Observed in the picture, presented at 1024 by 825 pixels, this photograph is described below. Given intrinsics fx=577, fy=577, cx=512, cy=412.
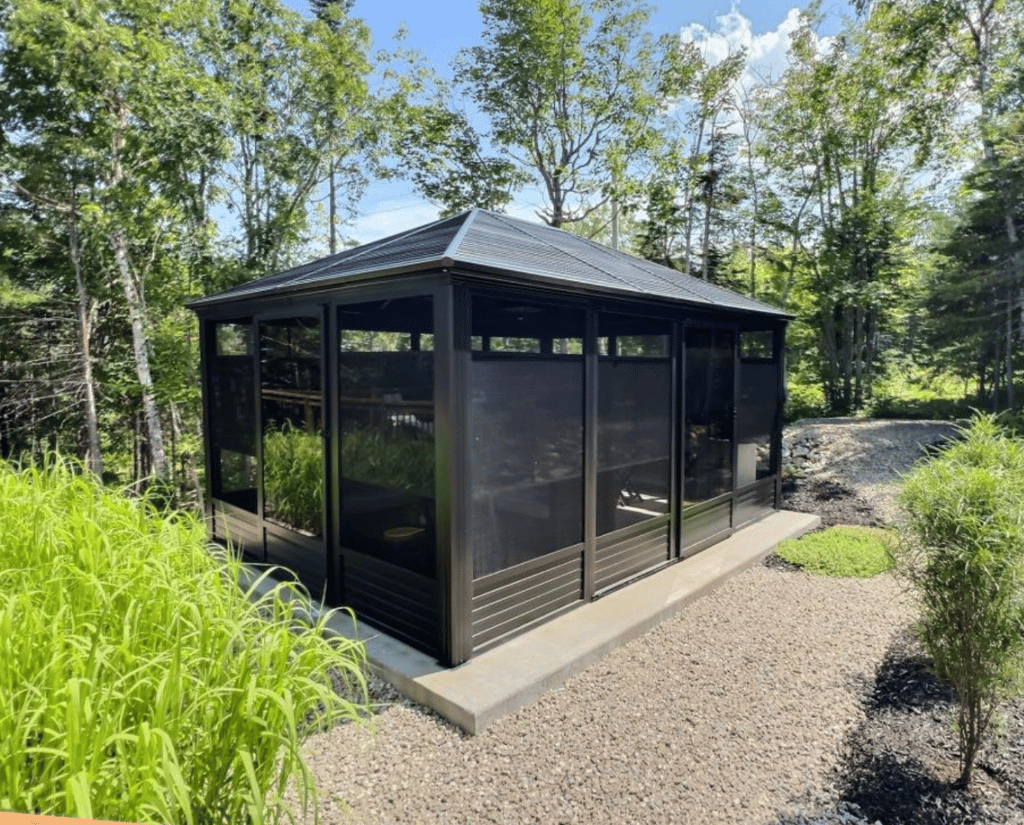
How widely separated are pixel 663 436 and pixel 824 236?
506 inches

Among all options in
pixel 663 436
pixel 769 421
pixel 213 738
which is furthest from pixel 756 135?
pixel 213 738

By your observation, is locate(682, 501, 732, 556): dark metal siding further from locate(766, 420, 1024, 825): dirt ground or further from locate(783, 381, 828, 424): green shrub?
locate(783, 381, 828, 424): green shrub

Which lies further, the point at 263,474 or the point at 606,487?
the point at 263,474

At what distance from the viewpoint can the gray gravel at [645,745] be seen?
7.89ft

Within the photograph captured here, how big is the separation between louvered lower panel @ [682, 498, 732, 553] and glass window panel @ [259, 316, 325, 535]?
3247 millimetres

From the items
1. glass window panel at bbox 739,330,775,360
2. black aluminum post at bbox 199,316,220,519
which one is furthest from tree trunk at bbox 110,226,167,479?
glass window panel at bbox 739,330,775,360

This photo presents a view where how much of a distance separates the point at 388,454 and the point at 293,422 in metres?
1.20

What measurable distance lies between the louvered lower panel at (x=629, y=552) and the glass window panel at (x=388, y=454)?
1396mm

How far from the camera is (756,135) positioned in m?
15.6

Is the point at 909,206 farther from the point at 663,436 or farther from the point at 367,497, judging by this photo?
the point at 367,497

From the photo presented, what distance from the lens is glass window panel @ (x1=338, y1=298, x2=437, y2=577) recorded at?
12.2 ft

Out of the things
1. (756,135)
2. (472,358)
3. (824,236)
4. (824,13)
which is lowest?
(472,358)

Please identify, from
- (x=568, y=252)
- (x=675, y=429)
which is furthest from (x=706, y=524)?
(x=568, y=252)

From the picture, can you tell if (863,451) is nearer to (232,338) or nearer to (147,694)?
(232,338)
